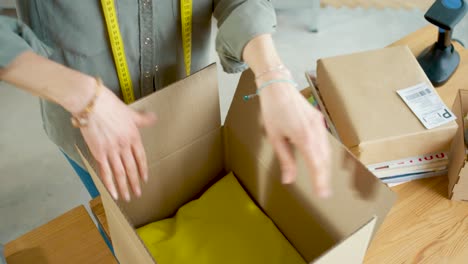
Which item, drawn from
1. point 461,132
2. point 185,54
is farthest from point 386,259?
point 185,54

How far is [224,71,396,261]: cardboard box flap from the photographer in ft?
2.12

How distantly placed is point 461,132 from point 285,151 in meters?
0.44

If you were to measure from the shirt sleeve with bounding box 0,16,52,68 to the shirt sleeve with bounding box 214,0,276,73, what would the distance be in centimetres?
30

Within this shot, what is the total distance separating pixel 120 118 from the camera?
63 centimetres

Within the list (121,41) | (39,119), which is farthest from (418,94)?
(39,119)

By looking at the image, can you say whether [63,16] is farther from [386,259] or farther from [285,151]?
[386,259]

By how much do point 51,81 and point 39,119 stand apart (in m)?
1.57

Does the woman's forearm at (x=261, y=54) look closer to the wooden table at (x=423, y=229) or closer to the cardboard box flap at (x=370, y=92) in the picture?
the cardboard box flap at (x=370, y=92)

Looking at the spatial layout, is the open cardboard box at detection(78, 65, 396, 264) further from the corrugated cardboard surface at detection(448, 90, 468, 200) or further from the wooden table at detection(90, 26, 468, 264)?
the corrugated cardboard surface at detection(448, 90, 468, 200)

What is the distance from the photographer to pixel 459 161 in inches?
34.3

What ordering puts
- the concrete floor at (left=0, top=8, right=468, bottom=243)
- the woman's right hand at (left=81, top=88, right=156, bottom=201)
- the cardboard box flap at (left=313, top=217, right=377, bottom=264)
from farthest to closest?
the concrete floor at (left=0, top=8, right=468, bottom=243) < the woman's right hand at (left=81, top=88, right=156, bottom=201) < the cardboard box flap at (left=313, top=217, right=377, bottom=264)

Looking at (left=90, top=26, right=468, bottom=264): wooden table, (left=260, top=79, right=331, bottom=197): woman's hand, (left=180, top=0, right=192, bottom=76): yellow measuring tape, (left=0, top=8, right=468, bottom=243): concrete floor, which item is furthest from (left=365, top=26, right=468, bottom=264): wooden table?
(left=0, top=8, right=468, bottom=243): concrete floor

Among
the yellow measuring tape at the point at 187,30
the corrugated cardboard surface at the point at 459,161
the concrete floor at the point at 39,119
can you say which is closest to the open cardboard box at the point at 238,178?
the yellow measuring tape at the point at 187,30

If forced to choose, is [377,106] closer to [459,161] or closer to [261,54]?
[459,161]
